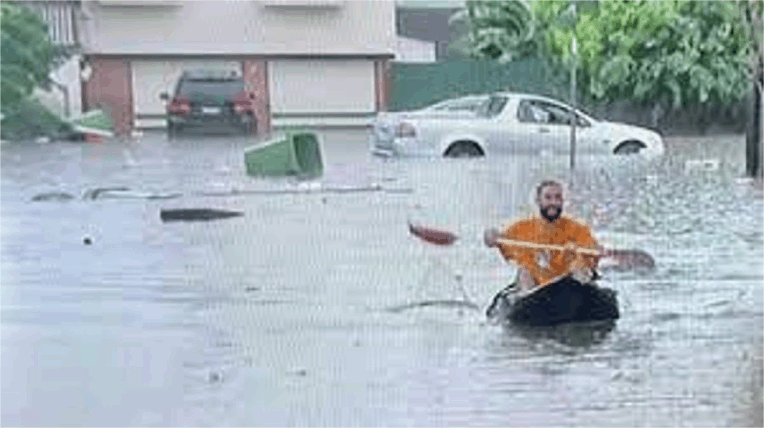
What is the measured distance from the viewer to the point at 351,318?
35.0 feet

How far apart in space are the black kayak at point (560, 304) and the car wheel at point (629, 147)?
16.0 metres

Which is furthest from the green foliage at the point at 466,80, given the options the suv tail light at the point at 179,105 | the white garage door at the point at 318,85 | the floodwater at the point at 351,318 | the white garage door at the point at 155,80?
the floodwater at the point at 351,318

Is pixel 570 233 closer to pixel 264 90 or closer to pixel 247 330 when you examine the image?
pixel 247 330

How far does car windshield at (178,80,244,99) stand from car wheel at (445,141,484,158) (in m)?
3.38

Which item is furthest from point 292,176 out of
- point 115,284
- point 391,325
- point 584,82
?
point 391,325

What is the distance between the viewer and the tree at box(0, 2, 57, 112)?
2086 centimetres

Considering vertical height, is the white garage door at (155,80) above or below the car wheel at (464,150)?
above

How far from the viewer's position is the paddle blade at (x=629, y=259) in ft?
35.6

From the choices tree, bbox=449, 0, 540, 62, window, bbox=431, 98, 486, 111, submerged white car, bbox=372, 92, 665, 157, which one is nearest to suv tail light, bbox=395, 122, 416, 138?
submerged white car, bbox=372, 92, 665, 157

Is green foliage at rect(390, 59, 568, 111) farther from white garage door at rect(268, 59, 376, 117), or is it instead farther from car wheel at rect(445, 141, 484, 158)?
car wheel at rect(445, 141, 484, 158)

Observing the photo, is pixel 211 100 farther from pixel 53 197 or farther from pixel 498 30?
pixel 53 197

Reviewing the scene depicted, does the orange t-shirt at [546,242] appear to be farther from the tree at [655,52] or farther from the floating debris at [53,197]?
the tree at [655,52]

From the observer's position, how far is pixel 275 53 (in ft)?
82.8

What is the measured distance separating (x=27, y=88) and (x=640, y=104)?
1040 cm
